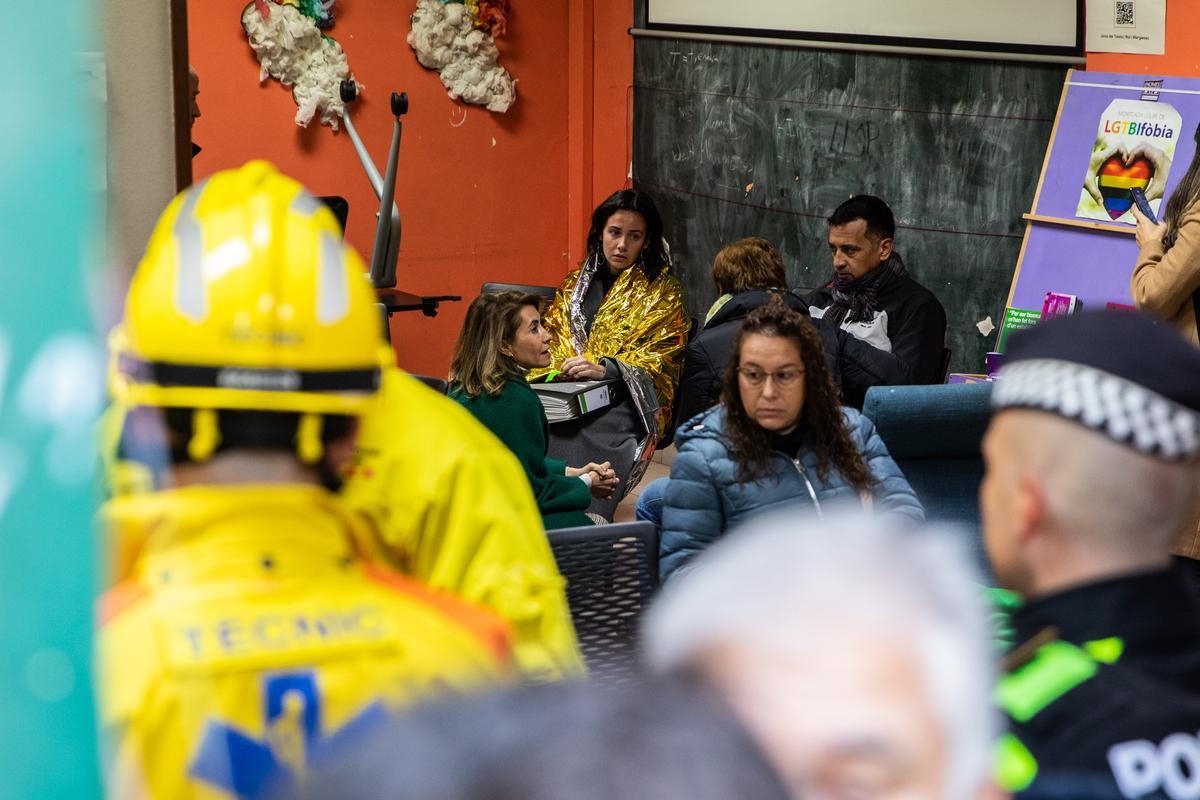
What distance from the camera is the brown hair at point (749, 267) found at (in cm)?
461

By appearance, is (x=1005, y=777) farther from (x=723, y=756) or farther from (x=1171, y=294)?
(x=1171, y=294)

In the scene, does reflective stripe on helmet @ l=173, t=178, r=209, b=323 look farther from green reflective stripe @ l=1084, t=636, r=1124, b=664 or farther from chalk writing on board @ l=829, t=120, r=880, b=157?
chalk writing on board @ l=829, t=120, r=880, b=157

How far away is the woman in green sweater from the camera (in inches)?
142

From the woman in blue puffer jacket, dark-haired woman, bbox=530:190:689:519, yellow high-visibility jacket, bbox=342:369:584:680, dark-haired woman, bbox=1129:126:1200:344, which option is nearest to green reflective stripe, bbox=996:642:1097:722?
yellow high-visibility jacket, bbox=342:369:584:680

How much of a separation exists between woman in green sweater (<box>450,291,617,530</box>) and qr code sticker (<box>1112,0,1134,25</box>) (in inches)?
100

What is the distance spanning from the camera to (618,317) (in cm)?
502

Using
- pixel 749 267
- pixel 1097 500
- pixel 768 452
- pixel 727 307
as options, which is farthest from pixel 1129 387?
pixel 749 267

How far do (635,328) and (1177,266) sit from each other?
6.47 feet

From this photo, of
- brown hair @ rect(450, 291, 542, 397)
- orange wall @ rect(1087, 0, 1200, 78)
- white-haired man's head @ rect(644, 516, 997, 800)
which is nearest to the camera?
white-haired man's head @ rect(644, 516, 997, 800)

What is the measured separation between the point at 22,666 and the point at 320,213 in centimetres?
50

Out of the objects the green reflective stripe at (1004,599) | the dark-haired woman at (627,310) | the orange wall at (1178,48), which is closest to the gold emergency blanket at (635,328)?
the dark-haired woman at (627,310)

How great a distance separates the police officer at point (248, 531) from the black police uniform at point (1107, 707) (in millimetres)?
409

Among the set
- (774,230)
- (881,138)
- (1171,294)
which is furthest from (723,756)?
(774,230)

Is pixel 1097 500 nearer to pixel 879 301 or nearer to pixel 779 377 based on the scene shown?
pixel 779 377
